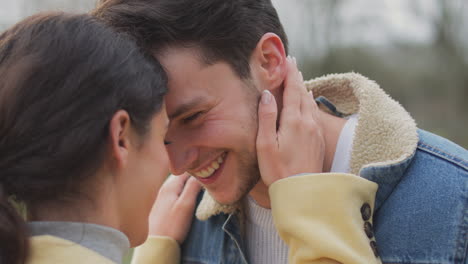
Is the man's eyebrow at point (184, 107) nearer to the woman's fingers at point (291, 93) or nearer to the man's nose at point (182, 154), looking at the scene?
the man's nose at point (182, 154)

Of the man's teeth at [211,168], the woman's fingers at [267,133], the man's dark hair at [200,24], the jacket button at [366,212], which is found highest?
the man's dark hair at [200,24]

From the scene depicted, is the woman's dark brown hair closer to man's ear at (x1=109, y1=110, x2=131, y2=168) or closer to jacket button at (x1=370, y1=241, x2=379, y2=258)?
man's ear at (x1=109, y1=110, x2=131, y2=168)

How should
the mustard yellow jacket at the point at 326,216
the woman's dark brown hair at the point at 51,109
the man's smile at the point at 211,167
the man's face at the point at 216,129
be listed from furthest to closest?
the man's smile at the point at 211,167, the man's face at the point at 216,129, the mustard yellow jacket at the point at 326,216, the woman's dark brown hair at the point at 51,109

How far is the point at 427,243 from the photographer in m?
1.90

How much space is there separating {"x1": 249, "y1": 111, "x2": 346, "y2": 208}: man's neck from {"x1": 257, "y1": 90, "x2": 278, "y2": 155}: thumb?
0.23 meters

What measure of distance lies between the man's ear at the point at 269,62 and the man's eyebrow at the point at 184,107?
0.30m

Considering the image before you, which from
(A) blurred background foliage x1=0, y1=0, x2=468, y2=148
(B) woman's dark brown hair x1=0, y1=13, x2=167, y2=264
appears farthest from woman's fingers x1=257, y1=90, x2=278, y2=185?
(A) blurred background foliage x1=0, y1=0, x2=468, y2=148

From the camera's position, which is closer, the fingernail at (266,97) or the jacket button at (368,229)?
the jacket button at (368,229)

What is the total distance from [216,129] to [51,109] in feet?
2.74

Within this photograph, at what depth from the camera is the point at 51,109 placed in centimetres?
148

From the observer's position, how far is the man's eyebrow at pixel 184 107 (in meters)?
2.11

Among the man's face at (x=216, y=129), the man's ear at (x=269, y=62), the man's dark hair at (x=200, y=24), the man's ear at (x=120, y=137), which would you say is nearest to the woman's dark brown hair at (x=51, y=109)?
the man's ear at (x=120, y=137)

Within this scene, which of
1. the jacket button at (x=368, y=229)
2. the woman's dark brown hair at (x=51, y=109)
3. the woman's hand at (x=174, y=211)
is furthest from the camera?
the woman's hand at (x=174, y=211)

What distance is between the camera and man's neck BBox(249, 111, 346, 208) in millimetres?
2271
